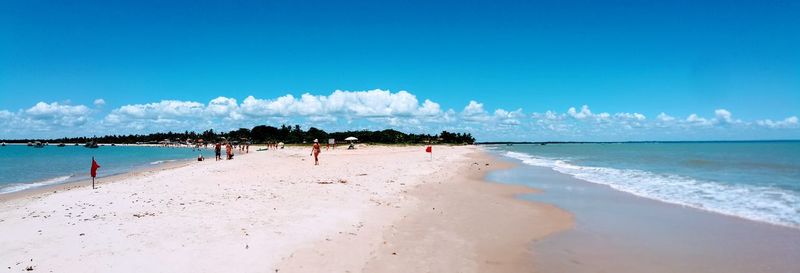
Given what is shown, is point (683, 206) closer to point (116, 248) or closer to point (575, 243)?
point (575, 243)

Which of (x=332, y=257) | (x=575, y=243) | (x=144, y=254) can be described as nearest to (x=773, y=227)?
(x=575, y=243)

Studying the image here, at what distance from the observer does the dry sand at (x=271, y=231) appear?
22.5ft

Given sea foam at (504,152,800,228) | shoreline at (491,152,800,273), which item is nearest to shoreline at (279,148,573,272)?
shoreline at (491,152,800,273)

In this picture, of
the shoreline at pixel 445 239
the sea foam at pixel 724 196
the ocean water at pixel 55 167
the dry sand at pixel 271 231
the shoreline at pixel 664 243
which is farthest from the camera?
the ocean water at pixel 55 167

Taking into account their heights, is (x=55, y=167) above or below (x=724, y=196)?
below

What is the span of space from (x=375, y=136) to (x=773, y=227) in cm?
12381

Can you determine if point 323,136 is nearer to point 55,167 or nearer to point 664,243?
point 55,167

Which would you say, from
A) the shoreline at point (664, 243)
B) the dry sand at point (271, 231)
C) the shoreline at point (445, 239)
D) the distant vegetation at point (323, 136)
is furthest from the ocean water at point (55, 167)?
the distant vegetation at point (323, 136)

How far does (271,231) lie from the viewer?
8.64 metres

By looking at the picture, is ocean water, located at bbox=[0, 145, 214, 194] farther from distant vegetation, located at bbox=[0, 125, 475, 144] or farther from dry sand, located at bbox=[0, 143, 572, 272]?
distant vegetation, located at bbox=[0, 125, 475, 144]

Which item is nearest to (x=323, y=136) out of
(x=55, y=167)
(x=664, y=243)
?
(x=55, y=167)

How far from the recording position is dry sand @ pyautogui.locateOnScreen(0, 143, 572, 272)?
6871 mm

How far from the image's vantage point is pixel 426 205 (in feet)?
42.0

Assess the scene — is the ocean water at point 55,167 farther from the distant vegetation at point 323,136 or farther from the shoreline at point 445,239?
the distant vegetation at point 323,136
